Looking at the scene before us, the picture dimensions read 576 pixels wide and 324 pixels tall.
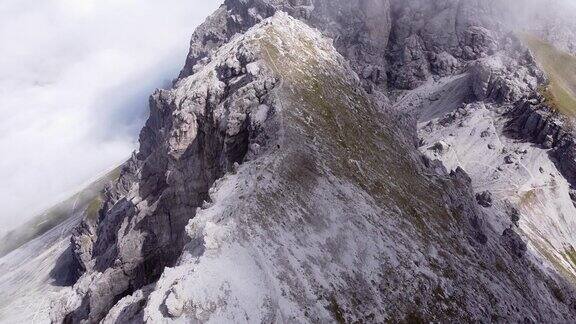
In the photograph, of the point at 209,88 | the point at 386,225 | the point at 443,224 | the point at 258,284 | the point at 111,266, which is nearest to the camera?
the point at 258,284

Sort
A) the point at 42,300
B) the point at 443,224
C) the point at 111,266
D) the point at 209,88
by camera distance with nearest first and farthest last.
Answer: the point at 443,224, the point at 209,88, the point at 111,266, the point at 42,300

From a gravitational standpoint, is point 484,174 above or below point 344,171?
below

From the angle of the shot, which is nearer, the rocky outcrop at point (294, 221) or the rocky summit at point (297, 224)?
the rocky outcrop at point (294, 221)

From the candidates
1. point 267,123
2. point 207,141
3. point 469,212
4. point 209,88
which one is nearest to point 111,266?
point 207,141

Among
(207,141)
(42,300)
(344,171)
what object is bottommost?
(42,300)

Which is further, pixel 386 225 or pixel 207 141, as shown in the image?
pixel 207 141

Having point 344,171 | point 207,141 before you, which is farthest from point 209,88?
point 344,171

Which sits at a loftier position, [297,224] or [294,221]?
[294,221]

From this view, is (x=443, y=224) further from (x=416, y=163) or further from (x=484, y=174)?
(x=484, y=174)

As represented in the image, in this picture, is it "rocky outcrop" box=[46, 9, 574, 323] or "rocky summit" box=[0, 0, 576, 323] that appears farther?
"rocky summit" box=[0, 0, 576, 323]

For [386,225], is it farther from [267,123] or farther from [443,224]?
[267,123]
